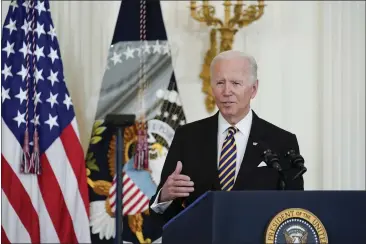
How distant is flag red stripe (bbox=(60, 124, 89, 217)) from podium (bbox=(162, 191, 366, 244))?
305 centimetres

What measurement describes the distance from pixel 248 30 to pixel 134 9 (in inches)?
43.5

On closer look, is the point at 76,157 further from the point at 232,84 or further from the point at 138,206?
the point at 232,84

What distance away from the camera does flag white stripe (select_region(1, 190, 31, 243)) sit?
546cm

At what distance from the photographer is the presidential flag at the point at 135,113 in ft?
18.9

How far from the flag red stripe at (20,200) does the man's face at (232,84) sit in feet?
7.97

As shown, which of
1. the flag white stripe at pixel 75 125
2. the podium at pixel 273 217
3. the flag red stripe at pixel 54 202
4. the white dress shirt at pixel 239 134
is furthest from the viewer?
the flag white stripe at pixel 75 125

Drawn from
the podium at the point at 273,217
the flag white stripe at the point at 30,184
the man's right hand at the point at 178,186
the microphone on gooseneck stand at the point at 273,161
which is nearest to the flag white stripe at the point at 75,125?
the flag white stripe at the point at 30,184

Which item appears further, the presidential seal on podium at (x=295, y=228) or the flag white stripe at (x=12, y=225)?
the flag white stripe at (x=12, y=225)

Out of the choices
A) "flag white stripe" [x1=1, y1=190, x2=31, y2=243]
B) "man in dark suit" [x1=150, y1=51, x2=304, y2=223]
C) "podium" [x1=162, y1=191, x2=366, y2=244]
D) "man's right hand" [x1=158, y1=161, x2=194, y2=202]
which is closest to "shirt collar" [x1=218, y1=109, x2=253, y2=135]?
"man in dark suit" [x1=150, y1=51, x2=304, y2=223]

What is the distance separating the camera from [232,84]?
11.4ft

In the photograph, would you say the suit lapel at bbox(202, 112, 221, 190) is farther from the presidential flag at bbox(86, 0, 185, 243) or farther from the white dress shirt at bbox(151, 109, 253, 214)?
the presidential flag at bbox(86, 0, 185, 243)

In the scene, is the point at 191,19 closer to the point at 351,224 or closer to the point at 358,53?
the point at 358,53

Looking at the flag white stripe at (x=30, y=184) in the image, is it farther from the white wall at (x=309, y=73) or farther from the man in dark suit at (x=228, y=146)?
the man in dark suit at (x=228, y=146)

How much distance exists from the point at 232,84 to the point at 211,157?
35 cm
